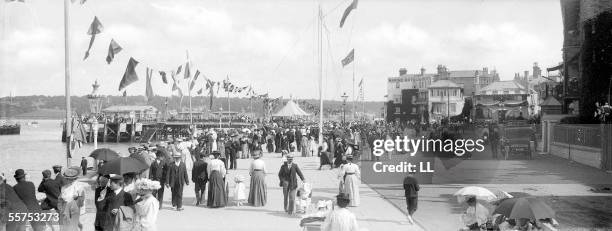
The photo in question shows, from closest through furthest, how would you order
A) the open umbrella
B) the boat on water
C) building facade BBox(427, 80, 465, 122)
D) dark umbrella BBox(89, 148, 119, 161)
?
the open umbrella < dark umbrella BBox(89, 148, 119, 161) < building facade BBox(427, 80, 465, 122) < the boat on water

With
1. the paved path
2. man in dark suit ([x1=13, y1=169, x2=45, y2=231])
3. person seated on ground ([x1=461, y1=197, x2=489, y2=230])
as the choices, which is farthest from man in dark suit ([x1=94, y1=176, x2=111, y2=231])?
person seated on ground ([x1=461, y1=197, x2=489, y2=230])

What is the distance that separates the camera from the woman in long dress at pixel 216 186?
1479 centimetres

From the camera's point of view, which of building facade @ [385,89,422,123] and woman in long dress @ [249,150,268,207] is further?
building facade @ [385,89,422,123]

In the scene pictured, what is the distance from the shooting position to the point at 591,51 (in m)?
35.7

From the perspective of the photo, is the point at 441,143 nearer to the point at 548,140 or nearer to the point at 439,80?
the point at 548,140

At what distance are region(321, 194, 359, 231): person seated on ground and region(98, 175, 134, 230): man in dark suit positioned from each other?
10.9ft

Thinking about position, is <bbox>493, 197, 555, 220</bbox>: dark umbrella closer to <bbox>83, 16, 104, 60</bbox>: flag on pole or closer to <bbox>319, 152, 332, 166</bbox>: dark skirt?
<bbox>83, 16, 104, 60</bbox>: flag on pole

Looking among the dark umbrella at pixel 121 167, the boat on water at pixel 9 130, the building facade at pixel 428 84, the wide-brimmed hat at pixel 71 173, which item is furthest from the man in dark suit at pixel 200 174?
the boat on water at pixel 9 130

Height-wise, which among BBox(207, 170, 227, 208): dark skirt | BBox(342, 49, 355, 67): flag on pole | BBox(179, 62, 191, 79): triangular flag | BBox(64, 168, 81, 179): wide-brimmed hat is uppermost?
BBox(179, 62, 191, 79): triangular flag

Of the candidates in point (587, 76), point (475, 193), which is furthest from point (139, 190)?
point (587, 76)

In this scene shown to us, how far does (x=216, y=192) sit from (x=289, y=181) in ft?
6.80

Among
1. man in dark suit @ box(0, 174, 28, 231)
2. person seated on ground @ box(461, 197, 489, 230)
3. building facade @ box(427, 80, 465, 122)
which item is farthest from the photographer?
building facade @ box(427, 80, 465, 122)

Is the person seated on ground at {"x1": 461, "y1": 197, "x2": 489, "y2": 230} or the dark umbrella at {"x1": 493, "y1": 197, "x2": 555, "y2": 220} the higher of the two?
the dark umbrella at {"x1": 493, "y1": 197, "x2": 555, "y2": 220}

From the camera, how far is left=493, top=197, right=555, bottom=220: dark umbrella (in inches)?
298
